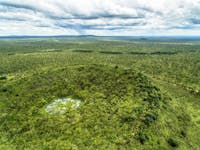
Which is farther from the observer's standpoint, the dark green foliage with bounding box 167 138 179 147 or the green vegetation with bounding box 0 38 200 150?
the dark green foliage with bounding box 167 138 179 147

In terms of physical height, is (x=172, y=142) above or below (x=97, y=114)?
below

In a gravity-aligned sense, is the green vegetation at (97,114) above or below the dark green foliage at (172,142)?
above

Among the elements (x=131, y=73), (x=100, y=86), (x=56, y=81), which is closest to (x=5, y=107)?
(x=56, y=81)

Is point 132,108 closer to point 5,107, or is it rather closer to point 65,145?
point 65,145

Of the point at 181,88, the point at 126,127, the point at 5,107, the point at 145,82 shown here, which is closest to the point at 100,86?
the point at 145,82

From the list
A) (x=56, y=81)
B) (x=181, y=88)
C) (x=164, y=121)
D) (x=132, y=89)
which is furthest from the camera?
(x=181, y=88)

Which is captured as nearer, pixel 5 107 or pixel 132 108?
pixel 132 108

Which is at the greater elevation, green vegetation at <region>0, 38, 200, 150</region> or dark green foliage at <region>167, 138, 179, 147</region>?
green vegetation at <region>0, 38, 200, 150</region>

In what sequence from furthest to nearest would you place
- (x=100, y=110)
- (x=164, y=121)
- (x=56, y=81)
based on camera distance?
(x=56, y=81) → (x=100, y=110) → (x=164, y=121)

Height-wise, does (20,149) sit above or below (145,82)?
below

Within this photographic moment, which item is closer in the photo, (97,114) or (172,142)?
(172,142)

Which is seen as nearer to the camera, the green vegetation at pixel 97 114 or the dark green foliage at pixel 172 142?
Result: the green vegetation at pixel 97 114
